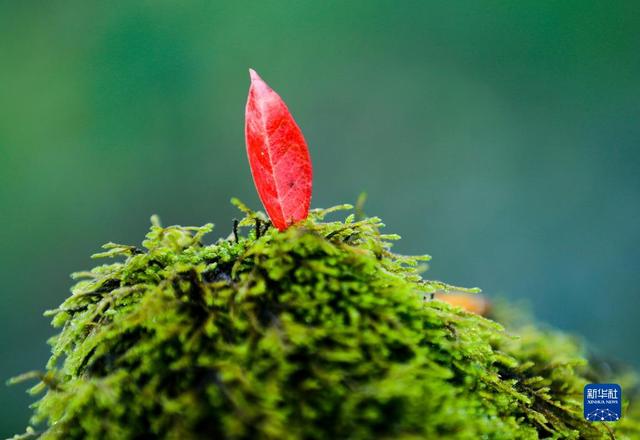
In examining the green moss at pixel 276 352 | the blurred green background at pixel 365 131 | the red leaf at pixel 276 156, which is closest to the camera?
the green moss at pixel 276 352

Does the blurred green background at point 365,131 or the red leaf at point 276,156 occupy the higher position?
the blurred green background at point 365,131

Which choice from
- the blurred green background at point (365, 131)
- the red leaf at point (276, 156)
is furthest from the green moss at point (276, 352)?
the blurred green background at point (365, 131)

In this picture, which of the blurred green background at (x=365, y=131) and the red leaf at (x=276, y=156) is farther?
the blurred green background at (x=365, y=131)

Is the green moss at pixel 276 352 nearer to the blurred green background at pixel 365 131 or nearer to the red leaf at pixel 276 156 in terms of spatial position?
the red leaf at pixel 276 156

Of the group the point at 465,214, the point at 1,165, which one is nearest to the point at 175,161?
the point at 1,165

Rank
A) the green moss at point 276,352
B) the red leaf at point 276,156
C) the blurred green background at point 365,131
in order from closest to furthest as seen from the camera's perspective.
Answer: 1. the green moss at point 276,352
2. the red leaf at point 276,156
3. the blurred green background at point 365,131

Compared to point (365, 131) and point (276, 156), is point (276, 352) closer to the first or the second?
point (276, 156)


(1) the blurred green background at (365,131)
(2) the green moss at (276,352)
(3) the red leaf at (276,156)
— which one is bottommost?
(2) the green moss at (276,352)
